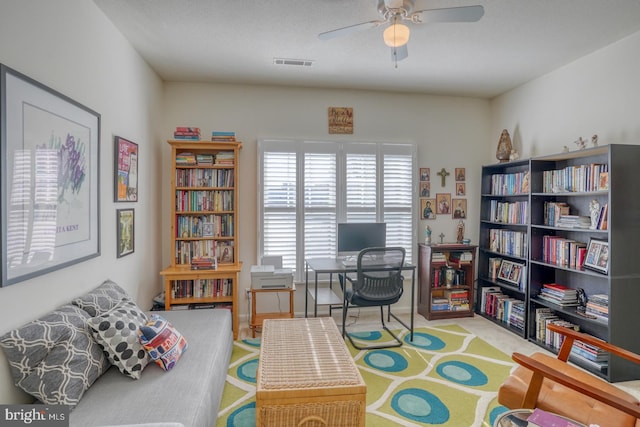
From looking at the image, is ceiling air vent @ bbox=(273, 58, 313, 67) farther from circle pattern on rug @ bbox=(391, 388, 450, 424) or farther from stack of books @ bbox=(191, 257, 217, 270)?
circle pattern on rug @ bbox=(391, 388, 450, 424)

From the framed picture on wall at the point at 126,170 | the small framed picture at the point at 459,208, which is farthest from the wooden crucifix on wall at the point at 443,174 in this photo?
the framed picture on wall at the point at 126,170

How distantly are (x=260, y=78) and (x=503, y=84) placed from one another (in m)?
2.75

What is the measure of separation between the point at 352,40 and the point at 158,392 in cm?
280

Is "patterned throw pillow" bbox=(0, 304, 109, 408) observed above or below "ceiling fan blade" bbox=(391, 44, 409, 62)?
below

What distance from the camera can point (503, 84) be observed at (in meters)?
3.92

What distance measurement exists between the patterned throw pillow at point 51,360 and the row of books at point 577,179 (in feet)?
12.1

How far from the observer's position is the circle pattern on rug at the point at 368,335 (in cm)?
345

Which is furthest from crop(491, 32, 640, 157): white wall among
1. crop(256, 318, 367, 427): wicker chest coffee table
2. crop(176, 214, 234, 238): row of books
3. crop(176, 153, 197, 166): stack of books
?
crop(176, 153, 197, 166): stack of books

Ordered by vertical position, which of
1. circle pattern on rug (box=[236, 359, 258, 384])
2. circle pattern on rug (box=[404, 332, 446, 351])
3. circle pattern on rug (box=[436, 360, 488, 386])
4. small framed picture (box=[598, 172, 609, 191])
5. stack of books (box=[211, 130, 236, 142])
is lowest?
circle pattern on rug (box=[236, 359, 258, 384])

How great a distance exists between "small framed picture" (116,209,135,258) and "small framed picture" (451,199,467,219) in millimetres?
3611

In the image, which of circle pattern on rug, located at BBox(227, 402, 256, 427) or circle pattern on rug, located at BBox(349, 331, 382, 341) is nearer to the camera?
circle pattern on rug, located at BBox(227, 402, 256, 427)

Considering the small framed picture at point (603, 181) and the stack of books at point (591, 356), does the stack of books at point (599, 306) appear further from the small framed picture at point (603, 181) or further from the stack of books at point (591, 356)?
the small framed picture at point (603, 181)

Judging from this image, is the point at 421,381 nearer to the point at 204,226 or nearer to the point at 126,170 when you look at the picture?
the point at 204,226

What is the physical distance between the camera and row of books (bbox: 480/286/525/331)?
11.8 feet
